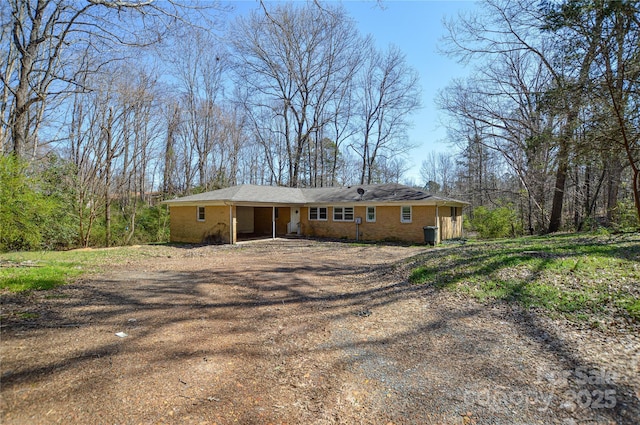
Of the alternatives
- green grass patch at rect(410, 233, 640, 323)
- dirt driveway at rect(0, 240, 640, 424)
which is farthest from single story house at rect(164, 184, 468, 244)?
dirt driveway at rect(0, 240, 640, 424)

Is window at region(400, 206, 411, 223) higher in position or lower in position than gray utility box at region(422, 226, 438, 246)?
higher

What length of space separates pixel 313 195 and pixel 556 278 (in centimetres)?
1632

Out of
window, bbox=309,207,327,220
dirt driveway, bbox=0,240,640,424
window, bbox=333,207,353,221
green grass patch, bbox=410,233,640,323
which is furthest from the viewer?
window, bbox=309,207,327,220

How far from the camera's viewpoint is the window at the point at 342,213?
1878 cm

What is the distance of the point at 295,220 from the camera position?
20672 millimetres

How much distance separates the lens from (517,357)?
3.56m

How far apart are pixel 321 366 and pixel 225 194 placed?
14.6 meters


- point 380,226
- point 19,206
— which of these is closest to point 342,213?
point 380,226

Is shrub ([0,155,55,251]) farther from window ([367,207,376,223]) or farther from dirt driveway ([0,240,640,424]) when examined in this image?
window ([367,207,376,223])

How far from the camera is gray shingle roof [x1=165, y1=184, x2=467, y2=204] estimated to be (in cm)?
1642

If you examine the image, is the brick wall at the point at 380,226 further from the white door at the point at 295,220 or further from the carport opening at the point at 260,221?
the carport opening at the point at 260,221

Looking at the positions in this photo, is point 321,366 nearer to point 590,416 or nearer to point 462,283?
point 590,416

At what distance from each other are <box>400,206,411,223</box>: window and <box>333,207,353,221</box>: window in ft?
9.97

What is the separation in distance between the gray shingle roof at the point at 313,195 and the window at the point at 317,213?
56 cm
